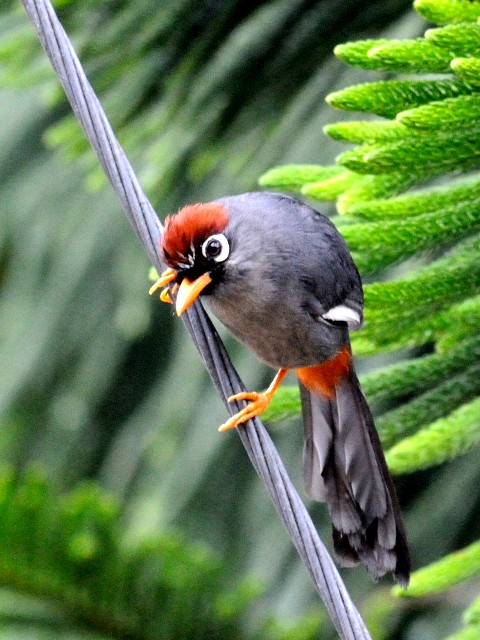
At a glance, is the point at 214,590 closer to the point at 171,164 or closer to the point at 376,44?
the point at 171,164

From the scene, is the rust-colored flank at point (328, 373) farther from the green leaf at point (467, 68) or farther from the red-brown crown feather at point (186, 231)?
the green leaf at point (467, 68)

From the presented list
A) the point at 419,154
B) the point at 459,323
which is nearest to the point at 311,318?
the point at 459,323

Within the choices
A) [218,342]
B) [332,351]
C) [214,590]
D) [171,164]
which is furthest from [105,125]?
[214,590]

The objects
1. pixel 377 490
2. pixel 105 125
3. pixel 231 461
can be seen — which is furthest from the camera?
pixel 231 461

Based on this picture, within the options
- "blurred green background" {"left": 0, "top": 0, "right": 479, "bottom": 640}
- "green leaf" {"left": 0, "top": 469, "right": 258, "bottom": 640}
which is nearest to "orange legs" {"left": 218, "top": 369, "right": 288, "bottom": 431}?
"green leaf" {"left": 0, "top": 469, "right": 258, "bottom": 640}

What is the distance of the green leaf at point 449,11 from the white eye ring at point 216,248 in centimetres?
66

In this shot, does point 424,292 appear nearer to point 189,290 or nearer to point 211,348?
point 211,348

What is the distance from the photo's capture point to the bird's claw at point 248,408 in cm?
176

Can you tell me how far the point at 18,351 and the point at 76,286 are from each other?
306 millimetres

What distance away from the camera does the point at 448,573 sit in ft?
6.33

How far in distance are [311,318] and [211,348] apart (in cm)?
76

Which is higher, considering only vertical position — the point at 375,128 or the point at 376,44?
the point at 376,44

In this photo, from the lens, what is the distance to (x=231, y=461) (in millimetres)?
3617

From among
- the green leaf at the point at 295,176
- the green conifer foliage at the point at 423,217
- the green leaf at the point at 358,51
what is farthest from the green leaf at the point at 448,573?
the green leaf at the point at 358,51
